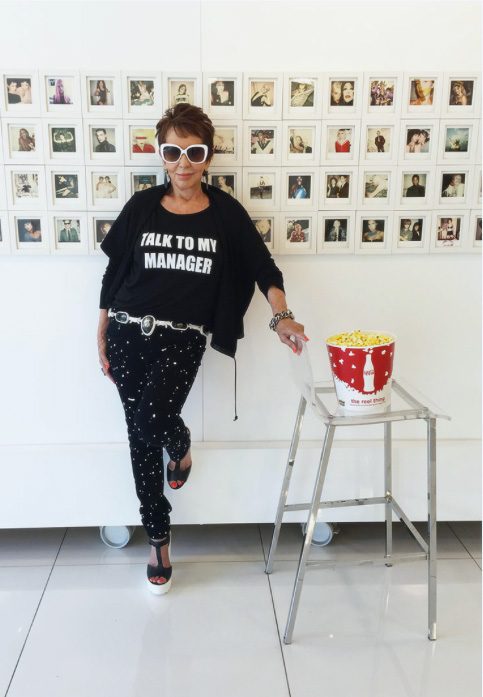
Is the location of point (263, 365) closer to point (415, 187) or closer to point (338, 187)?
point (338, 187)

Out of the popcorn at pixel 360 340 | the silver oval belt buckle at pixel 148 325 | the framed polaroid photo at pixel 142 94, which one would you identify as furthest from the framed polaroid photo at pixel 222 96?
the popcorn at pixel 360 340

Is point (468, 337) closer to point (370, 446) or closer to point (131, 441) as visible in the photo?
point (370, 446)

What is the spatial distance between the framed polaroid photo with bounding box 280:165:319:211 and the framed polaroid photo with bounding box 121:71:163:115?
18.6 inches

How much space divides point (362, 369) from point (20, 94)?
1420 millimetres

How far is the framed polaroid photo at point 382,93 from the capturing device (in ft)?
7.21

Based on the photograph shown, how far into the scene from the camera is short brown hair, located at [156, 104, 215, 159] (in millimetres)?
1994

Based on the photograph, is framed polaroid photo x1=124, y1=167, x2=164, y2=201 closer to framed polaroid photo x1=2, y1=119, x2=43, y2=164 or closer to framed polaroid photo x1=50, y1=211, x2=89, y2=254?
framed polaroid photo x1=50, y1=211, x2=89, y2=254

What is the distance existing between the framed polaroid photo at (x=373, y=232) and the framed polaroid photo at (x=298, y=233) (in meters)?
0.15

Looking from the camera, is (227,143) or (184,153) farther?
(227,143)

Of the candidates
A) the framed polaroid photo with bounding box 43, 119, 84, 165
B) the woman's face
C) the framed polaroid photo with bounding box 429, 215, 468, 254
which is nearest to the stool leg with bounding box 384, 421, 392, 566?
the framed polaroid photo with bounding box 429, 215, 468, 254

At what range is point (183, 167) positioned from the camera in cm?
200

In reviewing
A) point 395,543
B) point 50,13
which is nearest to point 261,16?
point 50,13

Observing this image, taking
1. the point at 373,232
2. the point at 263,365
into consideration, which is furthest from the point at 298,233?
the point at 263,365

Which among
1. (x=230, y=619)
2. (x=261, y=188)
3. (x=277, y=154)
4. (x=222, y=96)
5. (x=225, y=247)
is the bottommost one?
(x=230, y=619)
